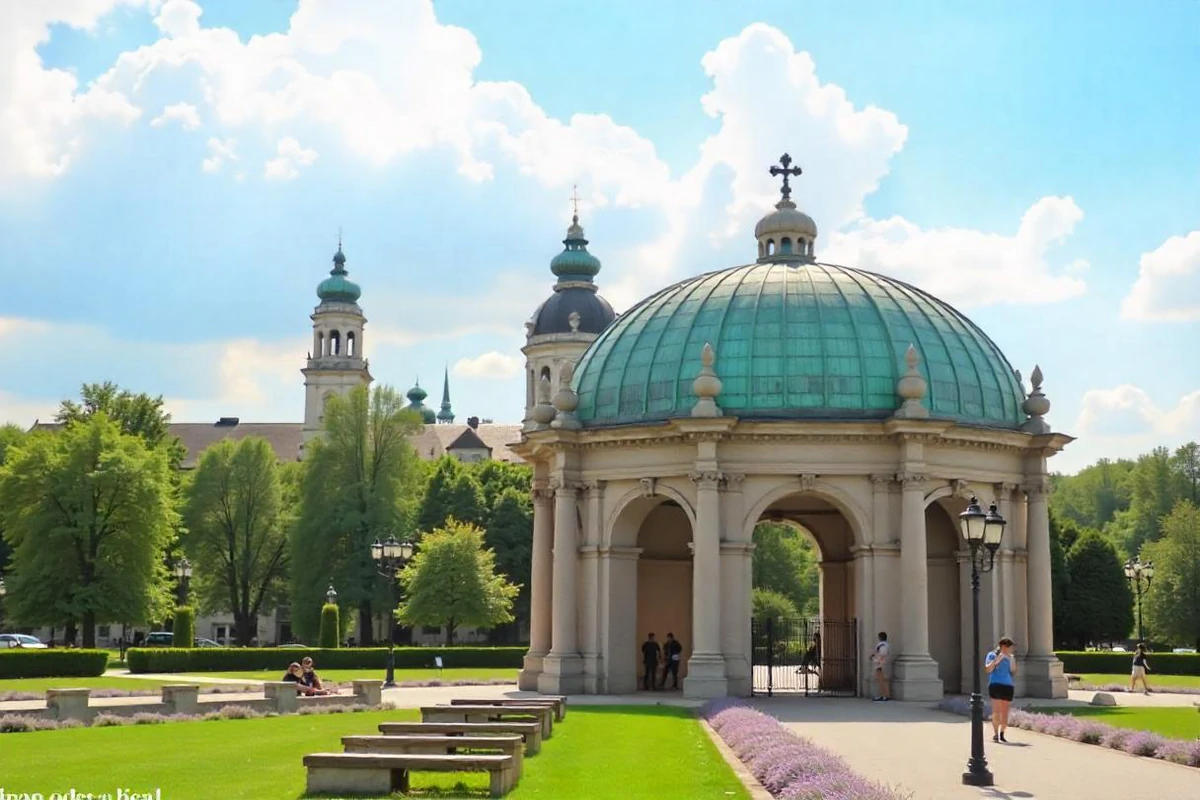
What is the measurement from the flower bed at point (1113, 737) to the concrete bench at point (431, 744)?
405 inches

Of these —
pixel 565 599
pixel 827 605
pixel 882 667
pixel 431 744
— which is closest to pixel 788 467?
pixel 882 667

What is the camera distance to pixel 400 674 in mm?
53875

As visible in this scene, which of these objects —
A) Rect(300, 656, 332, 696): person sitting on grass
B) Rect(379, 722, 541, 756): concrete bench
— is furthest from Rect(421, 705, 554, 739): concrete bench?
Rect(300, 656, 332, 696): person sitting on grass

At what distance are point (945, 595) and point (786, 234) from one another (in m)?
12.1

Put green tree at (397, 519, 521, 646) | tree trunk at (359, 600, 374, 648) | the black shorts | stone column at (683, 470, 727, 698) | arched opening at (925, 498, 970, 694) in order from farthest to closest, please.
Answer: tree trunk at (359, 600, 374, 648) < green tree at (397, 519, 521, 646) < arched opening at (925, 498, 970, 694) < stone column at (683, 470, 727, 698) < the black shorts

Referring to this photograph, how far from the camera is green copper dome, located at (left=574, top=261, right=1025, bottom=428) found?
38.5 metres

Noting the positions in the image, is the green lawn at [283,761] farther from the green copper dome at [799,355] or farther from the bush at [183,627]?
the bush at [183,627]

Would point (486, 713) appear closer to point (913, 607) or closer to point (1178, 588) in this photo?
point (913, 607)

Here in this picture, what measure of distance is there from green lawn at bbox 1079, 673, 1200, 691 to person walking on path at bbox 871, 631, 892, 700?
11.9 metres

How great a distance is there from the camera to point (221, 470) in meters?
89.2

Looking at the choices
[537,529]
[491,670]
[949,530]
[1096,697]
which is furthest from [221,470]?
[1096,697]

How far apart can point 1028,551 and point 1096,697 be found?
5.84 m

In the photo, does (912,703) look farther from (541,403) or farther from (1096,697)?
(541,403)

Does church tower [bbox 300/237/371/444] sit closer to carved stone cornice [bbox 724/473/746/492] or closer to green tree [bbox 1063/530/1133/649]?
green tree [bbox 1063/530/1133/649]
